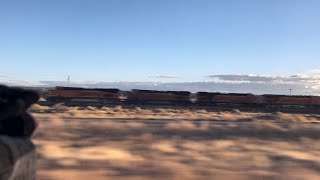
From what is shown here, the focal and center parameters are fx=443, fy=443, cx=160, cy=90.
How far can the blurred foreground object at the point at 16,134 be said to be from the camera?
12.2 ft

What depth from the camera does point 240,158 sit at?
10141 millimetres

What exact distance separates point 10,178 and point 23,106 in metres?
0.72

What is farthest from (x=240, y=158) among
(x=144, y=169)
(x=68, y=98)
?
(x=68, y=98)

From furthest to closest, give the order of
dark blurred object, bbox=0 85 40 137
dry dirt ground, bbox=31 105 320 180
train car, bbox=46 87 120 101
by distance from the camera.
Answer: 1. train car, bbox=46 87 120 101
2. dry dirt ground, bbox=31 105 320 180
3. dark blurred object, bbox=0 85 40 137

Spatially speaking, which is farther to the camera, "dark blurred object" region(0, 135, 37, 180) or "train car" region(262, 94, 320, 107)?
"train car" region(262, 94, 320, 107)

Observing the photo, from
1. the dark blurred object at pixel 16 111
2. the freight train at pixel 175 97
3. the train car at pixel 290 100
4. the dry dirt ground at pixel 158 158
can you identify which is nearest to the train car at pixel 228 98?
the freight train at pixel 175 97

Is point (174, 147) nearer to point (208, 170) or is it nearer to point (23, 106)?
point (208, 170)

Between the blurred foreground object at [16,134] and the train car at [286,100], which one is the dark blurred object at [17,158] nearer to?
the blurred foreground object at [16,134]

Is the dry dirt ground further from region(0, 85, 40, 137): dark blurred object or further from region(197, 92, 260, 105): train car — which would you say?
region(197, 92, 260, 105): train car

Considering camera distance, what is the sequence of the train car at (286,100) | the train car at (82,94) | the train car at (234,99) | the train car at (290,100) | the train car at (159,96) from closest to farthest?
the train car at (82,94) → the train car at (159,96) → the train car at (234,99) → the train car at (290,100) → the train car at (286,100)

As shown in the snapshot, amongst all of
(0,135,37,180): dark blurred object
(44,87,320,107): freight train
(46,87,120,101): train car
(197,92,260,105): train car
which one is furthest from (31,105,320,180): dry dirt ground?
(197,92,260,105): train car

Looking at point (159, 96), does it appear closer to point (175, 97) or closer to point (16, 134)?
point (175, 97)

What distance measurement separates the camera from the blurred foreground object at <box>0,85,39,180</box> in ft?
12.2

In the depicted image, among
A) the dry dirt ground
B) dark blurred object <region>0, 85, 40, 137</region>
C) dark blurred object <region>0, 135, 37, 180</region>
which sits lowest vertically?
the dry dirt ground
